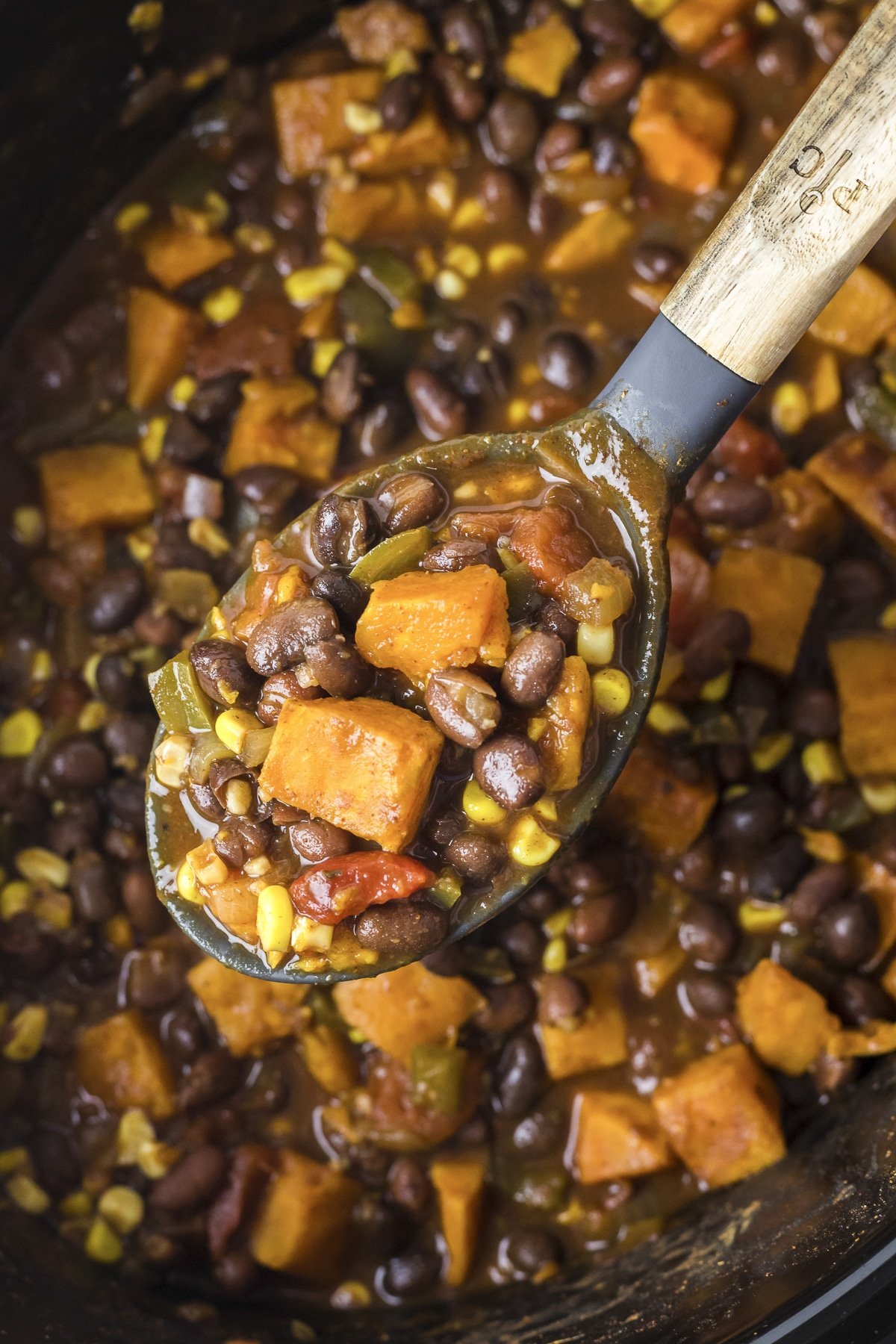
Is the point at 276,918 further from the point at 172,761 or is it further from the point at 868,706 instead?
the point at 868,706

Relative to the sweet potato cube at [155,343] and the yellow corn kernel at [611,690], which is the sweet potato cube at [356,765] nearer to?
the yellow corn kernel at [611,690]

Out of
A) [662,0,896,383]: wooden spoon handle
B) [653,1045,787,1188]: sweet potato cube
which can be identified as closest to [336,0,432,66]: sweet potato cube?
[662,0,896,383]: wooden spoon handle

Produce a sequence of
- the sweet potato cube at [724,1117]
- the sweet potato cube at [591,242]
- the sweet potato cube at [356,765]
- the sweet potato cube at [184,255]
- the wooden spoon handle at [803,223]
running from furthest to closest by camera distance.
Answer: the sweet potato cube at [184,255], the sweet potato cube at [591,242], the sweet potato cube at [724,1117], the sweet potato cube at [356,765], the wooden spoon handle at [803,223]

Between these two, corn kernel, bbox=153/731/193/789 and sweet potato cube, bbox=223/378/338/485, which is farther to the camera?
sweet potato cube, bbox=223/378/338/485

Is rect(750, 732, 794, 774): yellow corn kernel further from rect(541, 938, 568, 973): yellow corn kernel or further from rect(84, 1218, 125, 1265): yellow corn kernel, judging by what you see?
rect(84, 1218, 125, 1265): yellow corn kernel

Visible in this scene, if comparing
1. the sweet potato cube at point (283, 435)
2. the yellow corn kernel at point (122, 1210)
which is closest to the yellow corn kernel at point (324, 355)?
the sweet potato cube at point (283, 435)

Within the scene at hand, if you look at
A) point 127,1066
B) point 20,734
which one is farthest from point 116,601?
→ point 127,1066

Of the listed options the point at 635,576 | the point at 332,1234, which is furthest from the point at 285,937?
the point at 332,1234
